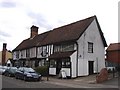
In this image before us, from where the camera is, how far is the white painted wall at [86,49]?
3394cm

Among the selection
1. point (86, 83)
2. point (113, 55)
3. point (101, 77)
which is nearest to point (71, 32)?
point (101, 77)

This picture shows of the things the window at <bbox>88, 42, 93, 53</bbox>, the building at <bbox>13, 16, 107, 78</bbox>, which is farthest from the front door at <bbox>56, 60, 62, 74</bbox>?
the window at <bbox>88, 42, 93, 53</bbox>

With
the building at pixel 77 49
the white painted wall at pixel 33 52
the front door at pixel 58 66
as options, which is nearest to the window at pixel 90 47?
the building at pixel 77 49

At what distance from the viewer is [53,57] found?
3566cm

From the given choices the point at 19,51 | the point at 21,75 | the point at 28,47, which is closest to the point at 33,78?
the point at 21,75

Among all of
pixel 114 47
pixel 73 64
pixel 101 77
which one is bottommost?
pixel 101 77

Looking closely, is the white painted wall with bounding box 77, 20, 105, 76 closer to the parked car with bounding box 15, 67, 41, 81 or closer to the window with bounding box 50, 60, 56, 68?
the window with bounding box 50, 60, 56, 68

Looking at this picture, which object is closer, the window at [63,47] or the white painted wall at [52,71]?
the window at [63,47]

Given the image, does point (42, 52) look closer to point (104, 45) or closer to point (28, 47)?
point (28, 47)

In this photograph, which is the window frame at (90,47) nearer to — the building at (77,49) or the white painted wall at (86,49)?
the building at (77,49)

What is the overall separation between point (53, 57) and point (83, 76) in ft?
17.2

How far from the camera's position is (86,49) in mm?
35094

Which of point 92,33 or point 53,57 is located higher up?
point 92,33

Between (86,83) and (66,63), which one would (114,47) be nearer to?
(66,63)
